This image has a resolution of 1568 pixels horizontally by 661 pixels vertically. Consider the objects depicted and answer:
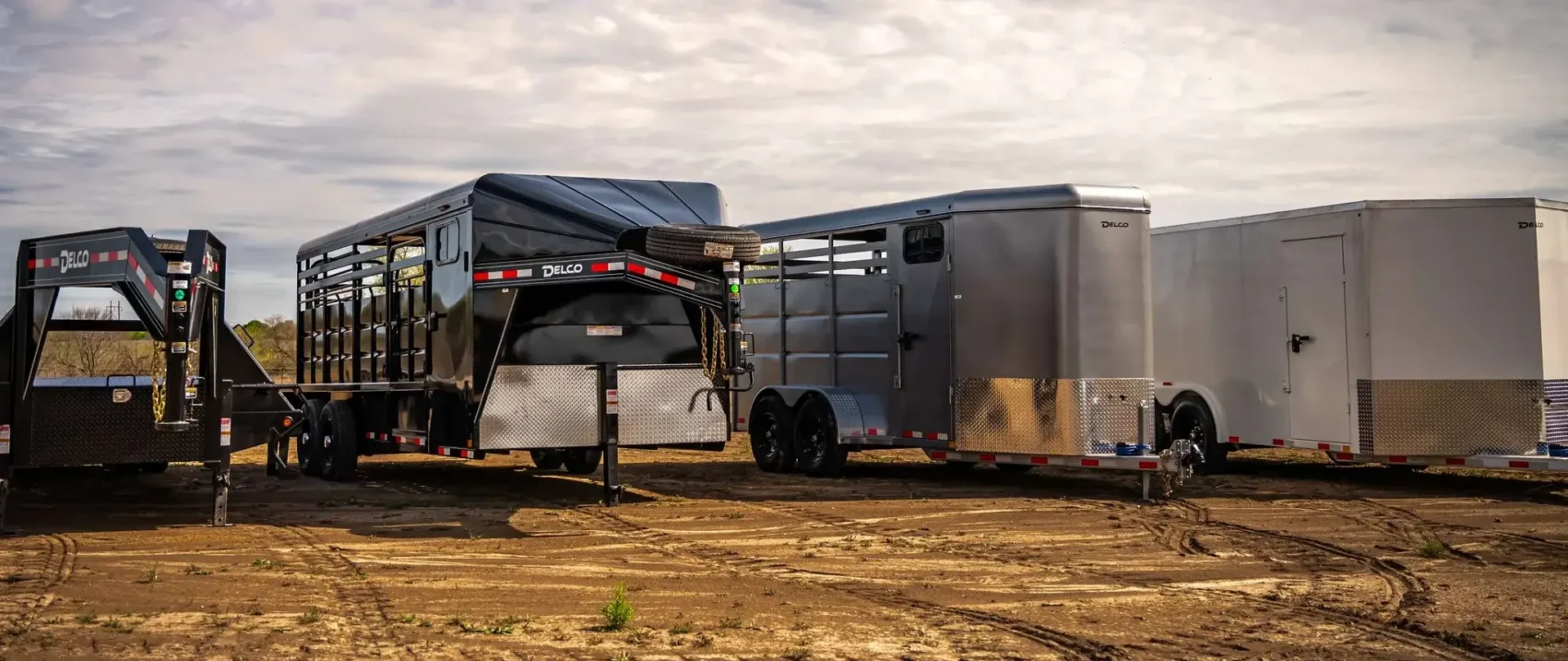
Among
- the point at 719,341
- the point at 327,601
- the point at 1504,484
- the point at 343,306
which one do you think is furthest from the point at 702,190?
the point at 1504,484

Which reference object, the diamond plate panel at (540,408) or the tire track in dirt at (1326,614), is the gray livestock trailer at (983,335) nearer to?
the diamond plate panel at (540,408)

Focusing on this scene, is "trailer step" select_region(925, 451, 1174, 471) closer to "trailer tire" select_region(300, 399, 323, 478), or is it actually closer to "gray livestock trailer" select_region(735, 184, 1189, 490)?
"gray livestock trailer" select_region(735, 184, 1189, 490)

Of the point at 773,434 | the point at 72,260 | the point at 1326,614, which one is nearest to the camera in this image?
the point at 1326,614

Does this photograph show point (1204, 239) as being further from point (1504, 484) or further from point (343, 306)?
point (343, 306)

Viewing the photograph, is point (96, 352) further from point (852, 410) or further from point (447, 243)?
point (852, 410)

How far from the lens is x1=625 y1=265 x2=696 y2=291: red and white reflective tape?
43.2 feet

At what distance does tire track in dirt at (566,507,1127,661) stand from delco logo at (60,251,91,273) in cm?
455

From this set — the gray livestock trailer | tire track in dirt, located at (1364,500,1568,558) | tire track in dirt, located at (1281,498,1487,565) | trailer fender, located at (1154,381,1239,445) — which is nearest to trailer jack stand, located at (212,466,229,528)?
the gray livestock trailer

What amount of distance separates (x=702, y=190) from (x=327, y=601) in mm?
6895

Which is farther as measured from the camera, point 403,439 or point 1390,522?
point 403,439

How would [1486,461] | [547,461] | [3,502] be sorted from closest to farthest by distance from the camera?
[3,502], [1486,461], [547,461]

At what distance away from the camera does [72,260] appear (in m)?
11.8

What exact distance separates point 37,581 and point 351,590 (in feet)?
6.74

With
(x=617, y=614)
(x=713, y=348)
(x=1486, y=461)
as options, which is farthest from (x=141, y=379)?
(x=1486, y=461)
